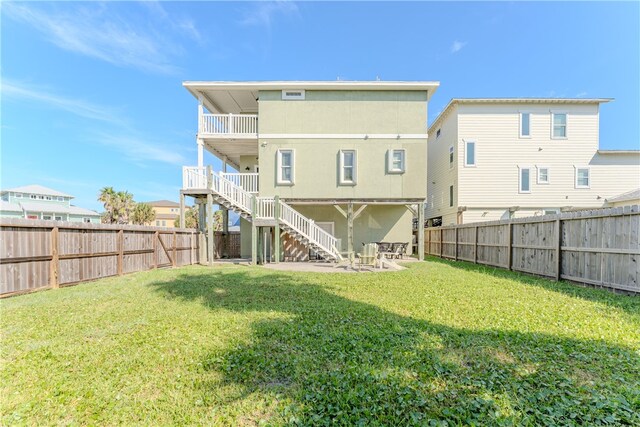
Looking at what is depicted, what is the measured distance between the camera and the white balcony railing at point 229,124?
13.9 metres

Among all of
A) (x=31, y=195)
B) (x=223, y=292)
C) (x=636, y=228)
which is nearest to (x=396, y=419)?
(x=223, y=292)

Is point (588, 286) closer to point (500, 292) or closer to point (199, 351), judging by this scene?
point (500, 292)

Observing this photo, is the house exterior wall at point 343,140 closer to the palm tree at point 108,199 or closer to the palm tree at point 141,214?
the palm tree at point 108,199

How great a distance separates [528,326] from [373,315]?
228 centimetres

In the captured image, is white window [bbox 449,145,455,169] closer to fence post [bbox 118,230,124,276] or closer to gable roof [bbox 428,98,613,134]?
gable roof [bbox 428,98,613,134]

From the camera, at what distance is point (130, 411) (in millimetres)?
2346

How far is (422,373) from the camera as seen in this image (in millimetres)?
2787

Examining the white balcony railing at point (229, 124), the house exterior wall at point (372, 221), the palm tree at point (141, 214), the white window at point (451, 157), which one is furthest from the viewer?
the palm tree at point (141, 214)

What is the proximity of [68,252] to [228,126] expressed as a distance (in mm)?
9409

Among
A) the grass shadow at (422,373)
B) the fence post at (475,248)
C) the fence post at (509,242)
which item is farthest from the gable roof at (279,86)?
the grass shadow at (422,373)

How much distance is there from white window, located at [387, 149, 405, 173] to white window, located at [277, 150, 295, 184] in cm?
490

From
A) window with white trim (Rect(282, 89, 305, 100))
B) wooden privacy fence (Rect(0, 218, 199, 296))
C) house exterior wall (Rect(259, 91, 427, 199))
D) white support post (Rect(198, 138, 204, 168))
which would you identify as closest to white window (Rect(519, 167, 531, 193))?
house exterior wall (Rect(259, 91, 427, 199))

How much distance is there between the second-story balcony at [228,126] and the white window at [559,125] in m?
17.9

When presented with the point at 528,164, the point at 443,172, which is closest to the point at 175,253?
the point at 443,172
